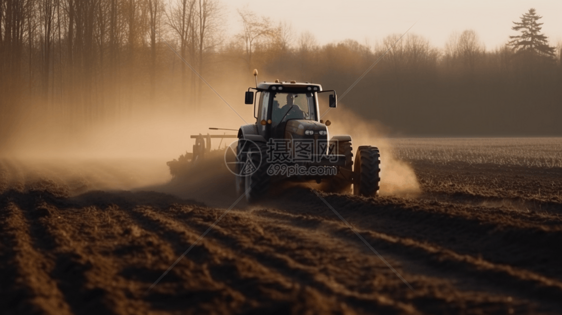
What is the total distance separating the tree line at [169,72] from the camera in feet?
152

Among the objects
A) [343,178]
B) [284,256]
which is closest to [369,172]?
[343,178]

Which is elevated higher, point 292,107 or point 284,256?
point 292,107

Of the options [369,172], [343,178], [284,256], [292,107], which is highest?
[292,107]

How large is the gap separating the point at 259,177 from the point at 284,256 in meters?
5.88

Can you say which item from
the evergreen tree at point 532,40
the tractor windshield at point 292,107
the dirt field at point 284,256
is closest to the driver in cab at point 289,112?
the tractor windshield at point 292,107

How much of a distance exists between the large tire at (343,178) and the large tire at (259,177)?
1727 mm

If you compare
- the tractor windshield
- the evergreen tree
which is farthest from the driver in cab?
the evergreen tree

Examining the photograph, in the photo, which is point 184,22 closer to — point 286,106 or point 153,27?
point 153,27

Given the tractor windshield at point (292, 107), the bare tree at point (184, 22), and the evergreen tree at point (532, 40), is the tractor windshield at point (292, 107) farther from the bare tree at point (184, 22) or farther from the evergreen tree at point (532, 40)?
the evergreen tree at point (532, 40)

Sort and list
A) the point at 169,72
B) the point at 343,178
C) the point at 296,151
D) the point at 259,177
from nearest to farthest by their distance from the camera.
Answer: the point at 259,177 → the point at 296,151 → the point at 343,178 → the point at 169,72

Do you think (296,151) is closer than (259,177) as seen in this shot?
No

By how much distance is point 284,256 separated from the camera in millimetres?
8211

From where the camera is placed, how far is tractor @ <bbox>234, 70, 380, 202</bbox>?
14.1 m

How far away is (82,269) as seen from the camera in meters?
7.55
